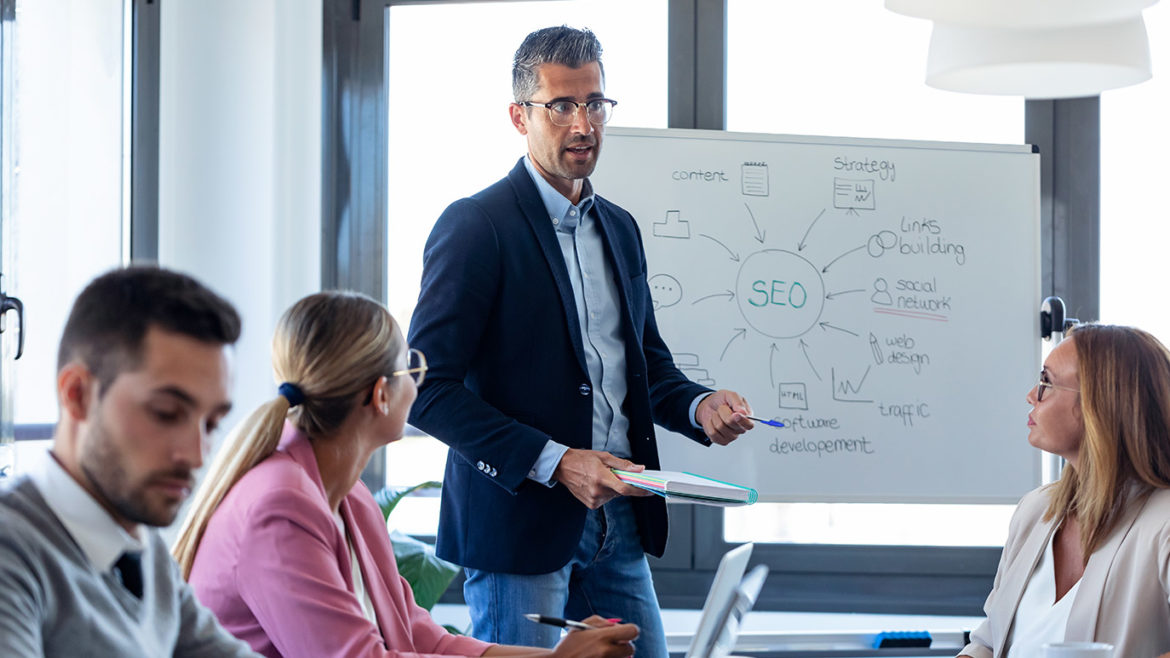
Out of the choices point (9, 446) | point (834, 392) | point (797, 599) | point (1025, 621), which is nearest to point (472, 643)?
point (1025, 621)

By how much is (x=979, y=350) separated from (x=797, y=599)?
93 centimetres

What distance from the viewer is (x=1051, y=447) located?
6.66 ft

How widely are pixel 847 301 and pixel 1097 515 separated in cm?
129

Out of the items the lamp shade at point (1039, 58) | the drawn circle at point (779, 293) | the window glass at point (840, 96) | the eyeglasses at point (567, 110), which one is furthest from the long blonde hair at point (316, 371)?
the window glass at point (840, 96)

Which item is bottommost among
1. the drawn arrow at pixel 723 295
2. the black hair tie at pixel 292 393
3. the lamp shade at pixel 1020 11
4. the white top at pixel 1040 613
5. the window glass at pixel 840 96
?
the white top at pixel 1040 613

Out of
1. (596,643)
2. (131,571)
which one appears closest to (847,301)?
(596,643)

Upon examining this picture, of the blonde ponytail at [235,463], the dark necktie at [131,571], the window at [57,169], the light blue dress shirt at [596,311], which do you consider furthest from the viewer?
the window at [57,169]

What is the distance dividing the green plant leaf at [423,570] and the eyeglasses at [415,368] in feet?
3.73

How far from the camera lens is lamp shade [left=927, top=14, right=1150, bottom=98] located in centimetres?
214

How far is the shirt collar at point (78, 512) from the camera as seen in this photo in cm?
98

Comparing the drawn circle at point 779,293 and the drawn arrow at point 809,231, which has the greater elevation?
the drawn arrow at point 809,231

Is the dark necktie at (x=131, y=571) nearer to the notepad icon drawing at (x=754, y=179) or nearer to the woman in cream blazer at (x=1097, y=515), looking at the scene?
the woman in cream blazer at (x=1097, y=515)

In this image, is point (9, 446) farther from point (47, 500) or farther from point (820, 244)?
point (820, 244)

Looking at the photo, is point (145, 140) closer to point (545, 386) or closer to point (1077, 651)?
point (545, 386)
